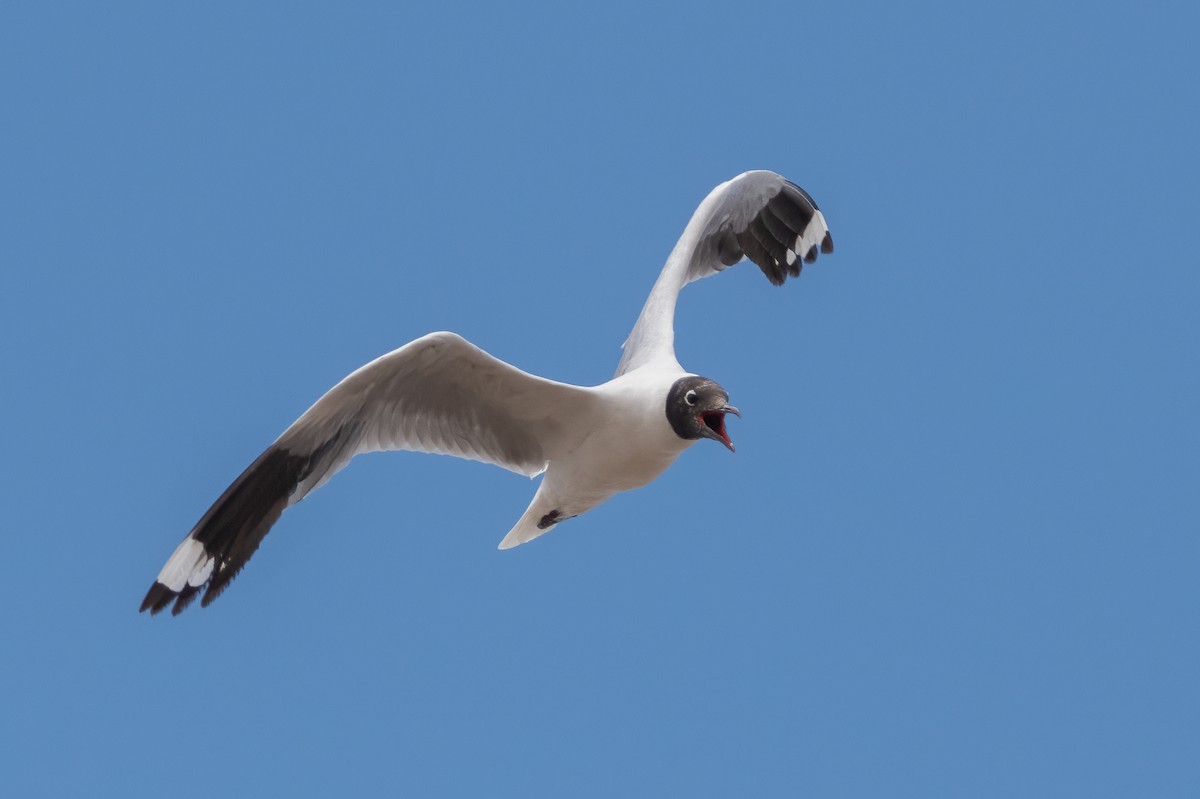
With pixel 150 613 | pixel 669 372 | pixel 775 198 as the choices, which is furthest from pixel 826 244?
pixel 150 613

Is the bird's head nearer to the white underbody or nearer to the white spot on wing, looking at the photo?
the white underbody

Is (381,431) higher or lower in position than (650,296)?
lower

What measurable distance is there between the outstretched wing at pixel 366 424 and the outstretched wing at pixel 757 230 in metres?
1.79

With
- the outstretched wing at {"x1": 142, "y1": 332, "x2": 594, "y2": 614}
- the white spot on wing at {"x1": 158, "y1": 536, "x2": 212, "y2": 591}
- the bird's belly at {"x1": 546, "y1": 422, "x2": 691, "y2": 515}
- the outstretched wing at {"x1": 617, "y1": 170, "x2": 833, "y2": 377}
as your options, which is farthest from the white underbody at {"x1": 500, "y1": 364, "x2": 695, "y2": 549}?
the white spot on wing at {"x1": 158, "y1": 536, "x2": 212, "y2": 591}

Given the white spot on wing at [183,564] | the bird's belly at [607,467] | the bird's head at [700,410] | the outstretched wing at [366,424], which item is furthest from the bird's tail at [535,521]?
the white spot on wing at [183,564]

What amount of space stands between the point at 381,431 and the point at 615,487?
1.31 m

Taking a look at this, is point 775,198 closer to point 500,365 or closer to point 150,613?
point 500,365

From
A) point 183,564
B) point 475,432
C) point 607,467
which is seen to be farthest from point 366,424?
point 607,467

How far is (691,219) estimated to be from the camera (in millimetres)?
10688

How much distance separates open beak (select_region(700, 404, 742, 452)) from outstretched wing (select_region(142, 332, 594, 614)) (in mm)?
696

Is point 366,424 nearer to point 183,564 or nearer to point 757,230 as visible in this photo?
point 183,564

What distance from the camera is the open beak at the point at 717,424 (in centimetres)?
848

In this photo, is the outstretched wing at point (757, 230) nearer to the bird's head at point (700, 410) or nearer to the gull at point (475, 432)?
the gull at point (475, 432)

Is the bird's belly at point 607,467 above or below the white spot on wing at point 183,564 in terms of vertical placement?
above
